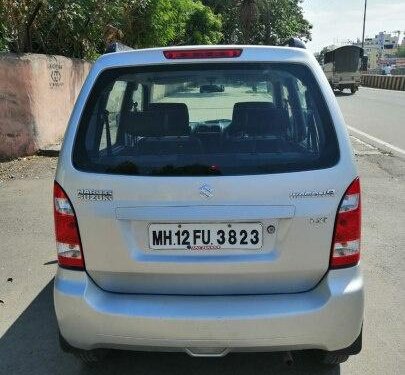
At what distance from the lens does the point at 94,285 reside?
262 centimetres

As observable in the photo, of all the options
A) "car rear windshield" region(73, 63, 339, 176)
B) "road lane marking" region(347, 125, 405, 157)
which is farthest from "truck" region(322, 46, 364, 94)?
"car rear windshield" region(73, 63, 339, 176)

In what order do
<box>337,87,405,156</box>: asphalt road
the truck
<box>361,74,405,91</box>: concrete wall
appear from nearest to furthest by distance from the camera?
<box>337,87,405,156</box>: asphalt road, the truck, <box>361,74,405,91</box>: concrete wall

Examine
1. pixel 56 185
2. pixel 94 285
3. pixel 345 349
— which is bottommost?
pixel 345 349

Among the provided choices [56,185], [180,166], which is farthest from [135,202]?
[56,185]

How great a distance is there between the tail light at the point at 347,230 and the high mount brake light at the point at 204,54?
2.85 feet

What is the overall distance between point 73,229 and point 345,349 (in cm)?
147

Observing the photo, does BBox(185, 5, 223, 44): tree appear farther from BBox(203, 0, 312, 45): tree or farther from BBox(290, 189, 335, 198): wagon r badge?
BBox(290, 189, 335, 198): wagon r badge

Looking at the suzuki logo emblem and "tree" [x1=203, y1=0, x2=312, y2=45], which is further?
"tree" [x1=203, y1=0, x2=312, y2=45]

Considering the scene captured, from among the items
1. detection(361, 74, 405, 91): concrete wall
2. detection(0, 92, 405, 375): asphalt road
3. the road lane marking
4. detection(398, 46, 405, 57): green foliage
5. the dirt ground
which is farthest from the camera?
detection(398, 46, 405, 57): green foliage

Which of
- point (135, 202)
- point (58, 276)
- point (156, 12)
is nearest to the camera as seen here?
point (135, 202)

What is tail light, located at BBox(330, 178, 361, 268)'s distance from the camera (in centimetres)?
254

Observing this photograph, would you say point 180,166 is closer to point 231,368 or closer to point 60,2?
point 231,368

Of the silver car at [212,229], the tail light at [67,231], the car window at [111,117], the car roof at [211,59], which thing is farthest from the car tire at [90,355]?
the car roof at [211,59]

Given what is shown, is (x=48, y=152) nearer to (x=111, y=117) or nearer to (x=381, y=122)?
(x=111, y=117)
